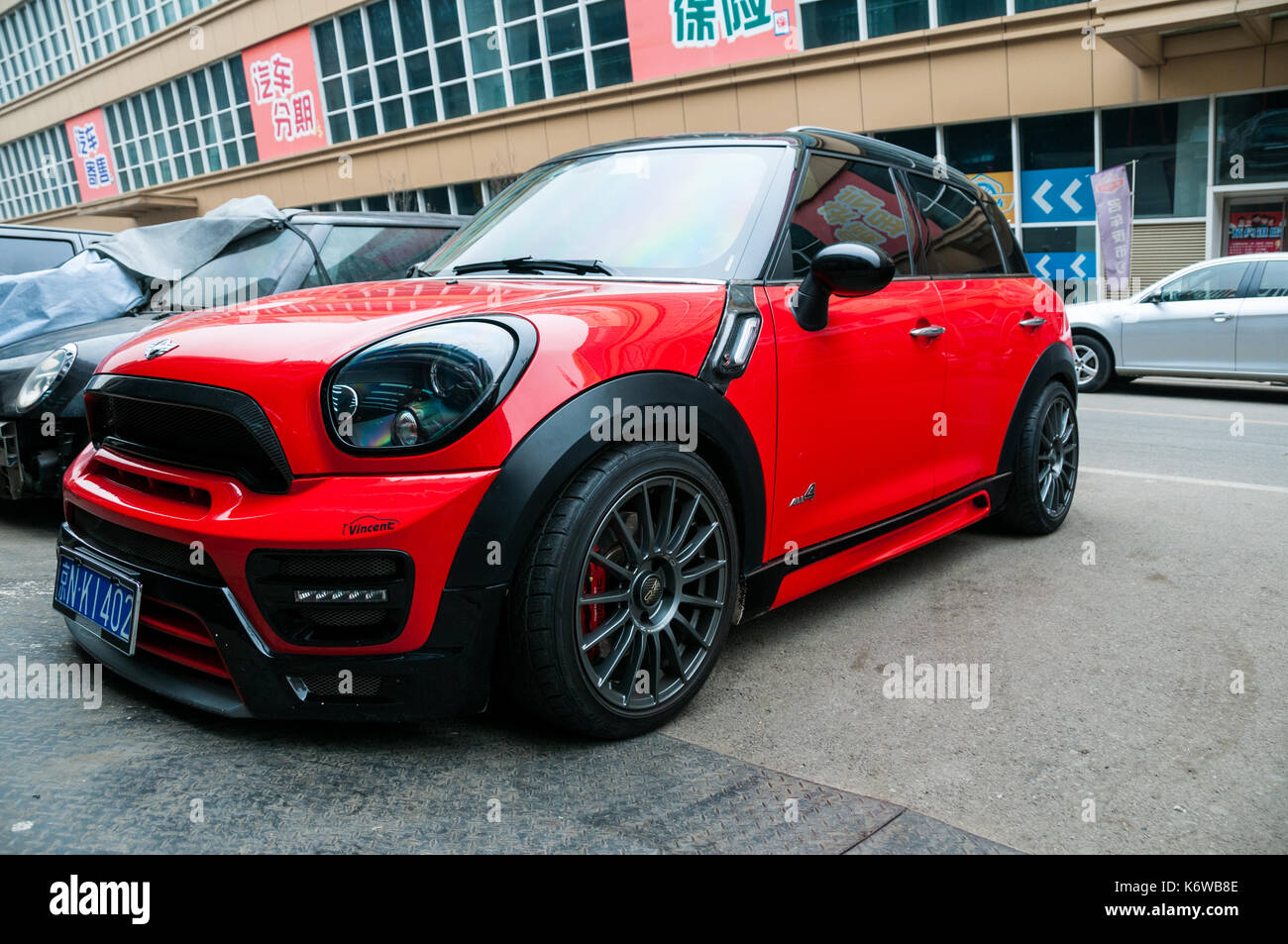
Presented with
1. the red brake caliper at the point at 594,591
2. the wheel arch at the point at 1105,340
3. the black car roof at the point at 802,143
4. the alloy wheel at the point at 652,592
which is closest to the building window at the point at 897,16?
the wheel arch at the point at 1105,340

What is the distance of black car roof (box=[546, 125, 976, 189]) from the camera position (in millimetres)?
3428

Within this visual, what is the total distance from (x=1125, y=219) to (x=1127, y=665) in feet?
41.7

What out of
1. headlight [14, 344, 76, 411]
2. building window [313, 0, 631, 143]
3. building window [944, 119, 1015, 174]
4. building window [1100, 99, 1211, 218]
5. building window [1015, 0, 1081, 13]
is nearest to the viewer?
headlight [14, 344, 76, 411]

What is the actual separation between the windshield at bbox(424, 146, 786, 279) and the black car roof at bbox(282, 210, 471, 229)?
210cm

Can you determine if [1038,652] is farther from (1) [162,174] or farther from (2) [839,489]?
(1) [162,174]

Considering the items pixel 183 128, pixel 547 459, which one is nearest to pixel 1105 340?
pixel 547 459

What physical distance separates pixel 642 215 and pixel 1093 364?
930 centimetres

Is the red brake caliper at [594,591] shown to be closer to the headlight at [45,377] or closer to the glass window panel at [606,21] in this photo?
the headlight at [45,377]

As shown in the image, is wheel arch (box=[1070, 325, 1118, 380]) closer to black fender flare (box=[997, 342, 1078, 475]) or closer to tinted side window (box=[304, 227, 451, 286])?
black fender flare (box=[997, 342, 1078, 475])

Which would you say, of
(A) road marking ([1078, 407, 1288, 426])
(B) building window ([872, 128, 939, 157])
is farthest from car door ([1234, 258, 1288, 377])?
(B) building window ([872, 128, 939, 157])

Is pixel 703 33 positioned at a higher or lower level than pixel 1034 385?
higher

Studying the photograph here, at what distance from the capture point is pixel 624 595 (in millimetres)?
2559

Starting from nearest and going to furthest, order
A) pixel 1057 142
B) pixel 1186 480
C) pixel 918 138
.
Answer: pixel 1186 480
pixel 1057 142
pixel 918 138

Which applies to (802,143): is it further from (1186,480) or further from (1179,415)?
(1179,415)
